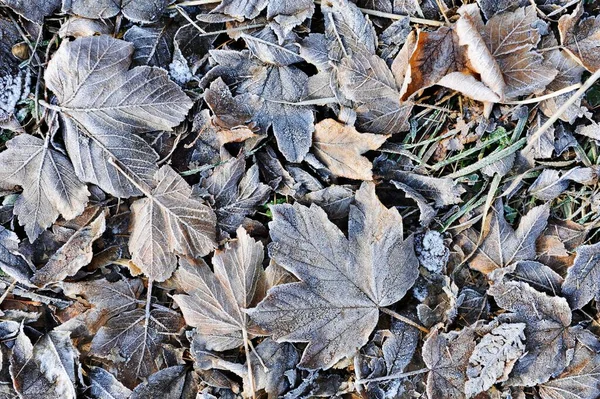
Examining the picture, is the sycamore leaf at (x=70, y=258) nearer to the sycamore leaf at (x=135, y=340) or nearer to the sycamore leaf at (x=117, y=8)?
the sycamore leaf at (x=135, y=340)

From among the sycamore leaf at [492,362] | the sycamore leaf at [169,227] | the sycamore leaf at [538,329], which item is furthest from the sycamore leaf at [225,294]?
the sycamore leaf at [538,329]

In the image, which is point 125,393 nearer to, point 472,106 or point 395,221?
point 395,221

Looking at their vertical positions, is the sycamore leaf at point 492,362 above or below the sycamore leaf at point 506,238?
below

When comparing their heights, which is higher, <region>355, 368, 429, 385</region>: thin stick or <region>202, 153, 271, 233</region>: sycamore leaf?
<region>202, 153, 271, 233</region>: sycamore leaf

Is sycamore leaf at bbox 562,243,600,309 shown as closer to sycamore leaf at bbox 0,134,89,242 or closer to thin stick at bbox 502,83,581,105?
thin stick at bbox 502,83,581,105

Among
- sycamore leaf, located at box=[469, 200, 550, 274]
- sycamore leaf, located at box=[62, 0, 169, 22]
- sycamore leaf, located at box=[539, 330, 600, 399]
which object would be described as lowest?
sycamore leaf, located at box=[539, 330, 600, 399]

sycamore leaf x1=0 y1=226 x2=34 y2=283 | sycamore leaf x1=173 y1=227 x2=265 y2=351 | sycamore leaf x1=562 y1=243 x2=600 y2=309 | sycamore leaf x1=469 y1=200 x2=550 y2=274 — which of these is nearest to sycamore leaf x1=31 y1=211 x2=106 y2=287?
sycamore leaf x1=0 y1=226 x2=34 y2=283
